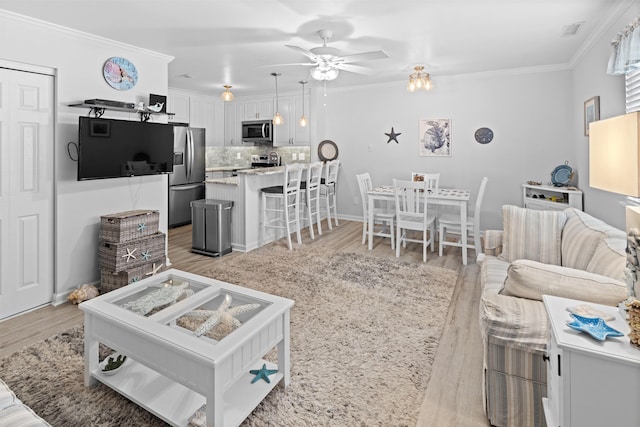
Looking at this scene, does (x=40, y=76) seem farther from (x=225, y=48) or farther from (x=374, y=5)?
(x=374, y=5)

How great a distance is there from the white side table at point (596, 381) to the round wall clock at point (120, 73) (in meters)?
4.17

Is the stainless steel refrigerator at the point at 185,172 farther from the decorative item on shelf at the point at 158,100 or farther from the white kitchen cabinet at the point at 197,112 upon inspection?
the decorative item on shelf at the point at 158,100

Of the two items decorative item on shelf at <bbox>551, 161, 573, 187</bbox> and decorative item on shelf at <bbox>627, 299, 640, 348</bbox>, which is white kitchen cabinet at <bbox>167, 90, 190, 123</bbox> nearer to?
decorative item on shelf at <bbox>551, 161, 573, 187</bbox>

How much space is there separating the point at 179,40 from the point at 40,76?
1304 millimetres

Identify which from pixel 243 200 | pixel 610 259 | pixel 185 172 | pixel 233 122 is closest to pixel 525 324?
pixel 610 259

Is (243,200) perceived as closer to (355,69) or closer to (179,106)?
(355,69)

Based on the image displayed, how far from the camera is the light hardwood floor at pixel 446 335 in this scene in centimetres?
189

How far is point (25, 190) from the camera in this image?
3.02m

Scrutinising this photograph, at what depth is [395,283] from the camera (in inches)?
146

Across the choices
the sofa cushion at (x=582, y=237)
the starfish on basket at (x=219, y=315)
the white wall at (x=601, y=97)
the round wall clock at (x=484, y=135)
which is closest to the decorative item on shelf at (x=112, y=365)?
the starfish on basket at (x=219, y=315)

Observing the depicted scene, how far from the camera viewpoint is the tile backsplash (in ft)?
23.7

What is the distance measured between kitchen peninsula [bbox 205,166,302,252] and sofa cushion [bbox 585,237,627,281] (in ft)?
12.4

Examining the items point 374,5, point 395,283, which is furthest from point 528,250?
point 374,5

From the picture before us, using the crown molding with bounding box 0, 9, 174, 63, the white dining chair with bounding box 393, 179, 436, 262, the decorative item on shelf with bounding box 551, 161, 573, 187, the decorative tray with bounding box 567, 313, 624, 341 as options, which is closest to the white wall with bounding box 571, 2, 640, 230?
the decorative item on shelf with bounding box 551, 161, 573, 187
